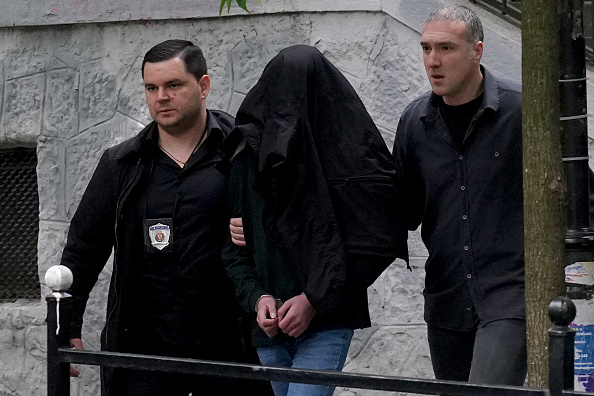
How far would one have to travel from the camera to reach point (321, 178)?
364 centimetres

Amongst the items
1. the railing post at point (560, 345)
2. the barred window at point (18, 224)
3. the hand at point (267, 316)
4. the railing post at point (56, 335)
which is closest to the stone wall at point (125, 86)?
the barred window at point (18, 224)

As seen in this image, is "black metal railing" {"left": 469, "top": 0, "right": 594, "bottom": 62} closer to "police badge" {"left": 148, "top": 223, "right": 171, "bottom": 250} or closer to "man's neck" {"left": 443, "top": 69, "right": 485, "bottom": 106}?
"man's neck" {"left": 443, "top": 69, "right": 485, "bottom": 106}

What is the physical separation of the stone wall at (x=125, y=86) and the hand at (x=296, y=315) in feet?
6.21

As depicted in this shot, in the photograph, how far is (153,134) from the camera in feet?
14.0

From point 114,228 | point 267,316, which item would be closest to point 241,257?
point 267,316

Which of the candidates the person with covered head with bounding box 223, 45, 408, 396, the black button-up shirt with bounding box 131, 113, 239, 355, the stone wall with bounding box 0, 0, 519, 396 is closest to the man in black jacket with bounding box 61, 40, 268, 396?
the black button-up shirt with bounding box 131, 113, 239, 355

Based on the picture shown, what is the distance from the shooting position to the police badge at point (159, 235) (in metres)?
4.12

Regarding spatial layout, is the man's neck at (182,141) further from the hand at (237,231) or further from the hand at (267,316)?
the hand at (267,316)

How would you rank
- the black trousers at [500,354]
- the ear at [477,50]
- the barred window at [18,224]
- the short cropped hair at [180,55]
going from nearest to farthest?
1. the black trousers at [500,354]
2. the ear at [477,50]
3. the short cropped hair at [180,55]
4. the barred window at [18,224]

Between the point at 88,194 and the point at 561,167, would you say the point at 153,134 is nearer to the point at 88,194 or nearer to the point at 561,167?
the point at 88,194

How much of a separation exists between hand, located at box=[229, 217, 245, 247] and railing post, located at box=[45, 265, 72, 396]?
26.3 inches

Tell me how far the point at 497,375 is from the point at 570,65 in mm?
1071

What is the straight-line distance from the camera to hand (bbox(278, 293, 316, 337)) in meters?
3.62

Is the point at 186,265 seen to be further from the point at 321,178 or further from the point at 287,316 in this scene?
the point at 321,178
